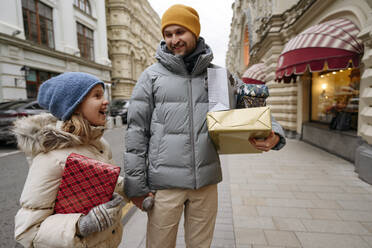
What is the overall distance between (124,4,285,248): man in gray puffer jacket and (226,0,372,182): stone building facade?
4.13 metres

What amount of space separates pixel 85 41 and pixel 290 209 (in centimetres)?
2197

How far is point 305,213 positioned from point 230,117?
2.69 meters

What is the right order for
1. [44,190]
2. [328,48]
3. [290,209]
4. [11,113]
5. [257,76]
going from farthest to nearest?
[257,76] → [11,113] → [328,48] → [290,209] → [44,190]

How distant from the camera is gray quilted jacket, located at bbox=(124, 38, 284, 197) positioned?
4.35 ft

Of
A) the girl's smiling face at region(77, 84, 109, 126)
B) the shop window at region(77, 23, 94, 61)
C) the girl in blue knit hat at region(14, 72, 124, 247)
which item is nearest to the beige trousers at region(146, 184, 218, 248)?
the girl in blue knit hat at region(14, 72, 124, 247)

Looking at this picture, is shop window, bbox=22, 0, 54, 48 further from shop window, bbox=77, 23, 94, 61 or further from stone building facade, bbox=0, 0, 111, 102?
shop window, bbox=77, 23, 94, 61

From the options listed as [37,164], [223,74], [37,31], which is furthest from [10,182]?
[37,31]

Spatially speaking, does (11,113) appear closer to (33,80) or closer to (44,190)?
(44,190)

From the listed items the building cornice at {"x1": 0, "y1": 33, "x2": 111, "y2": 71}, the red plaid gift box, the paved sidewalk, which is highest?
the building cornice at {"x1": 0, "y1": 33, "x2": 111, "y2": 71}

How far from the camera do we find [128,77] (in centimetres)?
2827

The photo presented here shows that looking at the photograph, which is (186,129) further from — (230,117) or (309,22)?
(309,22)


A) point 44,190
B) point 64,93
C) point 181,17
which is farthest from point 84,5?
point 44,190

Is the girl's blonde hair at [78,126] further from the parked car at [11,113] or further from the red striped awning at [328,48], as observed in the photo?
the parked car at [11,113]

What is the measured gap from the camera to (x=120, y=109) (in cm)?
1564
